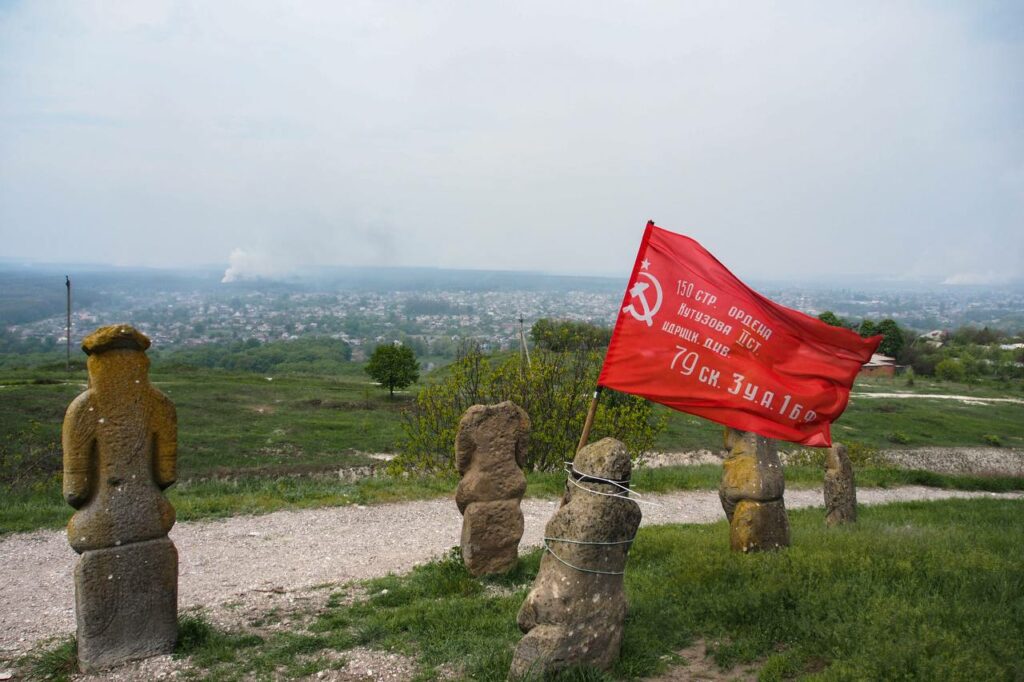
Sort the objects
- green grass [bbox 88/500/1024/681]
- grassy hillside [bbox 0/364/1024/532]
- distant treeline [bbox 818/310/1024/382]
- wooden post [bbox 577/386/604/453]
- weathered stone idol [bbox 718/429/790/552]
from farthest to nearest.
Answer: distant treeline [bbox 818/310/1024/382]
grassy hillside [bbox 0/364/1024/532]
weathered stone idol [bbox 718/429/790/552]
wooden post [bbox 577/386/604/453]
green grass [bbox 88/500/1024/681]

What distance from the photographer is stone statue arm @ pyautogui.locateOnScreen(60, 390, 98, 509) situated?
8164mm

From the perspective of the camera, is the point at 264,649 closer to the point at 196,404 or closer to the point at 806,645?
the point at 806,645

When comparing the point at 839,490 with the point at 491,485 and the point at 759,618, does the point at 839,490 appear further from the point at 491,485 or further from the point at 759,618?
the point at 491,485

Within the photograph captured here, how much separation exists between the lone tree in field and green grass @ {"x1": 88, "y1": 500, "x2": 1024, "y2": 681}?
37949mm

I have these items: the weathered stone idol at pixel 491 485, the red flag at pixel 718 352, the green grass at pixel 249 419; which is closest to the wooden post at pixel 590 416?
the red flag at pixel 718 352

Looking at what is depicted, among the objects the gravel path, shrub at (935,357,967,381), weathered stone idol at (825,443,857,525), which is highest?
weathered stone idol at (825,443,857,525)

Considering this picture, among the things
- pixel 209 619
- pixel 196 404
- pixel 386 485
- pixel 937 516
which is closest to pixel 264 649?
pixel 209 619

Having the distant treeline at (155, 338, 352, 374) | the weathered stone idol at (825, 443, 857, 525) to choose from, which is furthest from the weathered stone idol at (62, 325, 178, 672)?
the distant treeline at (155, 338, 352, 374)

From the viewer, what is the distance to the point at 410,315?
525 feet

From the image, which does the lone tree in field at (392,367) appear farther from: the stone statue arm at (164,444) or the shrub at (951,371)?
the shrub at (951,371)

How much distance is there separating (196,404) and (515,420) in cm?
3425

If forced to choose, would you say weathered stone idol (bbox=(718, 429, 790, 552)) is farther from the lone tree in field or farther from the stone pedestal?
the lone tree in field

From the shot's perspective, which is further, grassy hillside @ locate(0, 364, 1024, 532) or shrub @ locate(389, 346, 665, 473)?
shrub @ locate(389, 346, 665, 473)

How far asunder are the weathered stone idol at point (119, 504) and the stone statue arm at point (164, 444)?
0.04 ft
